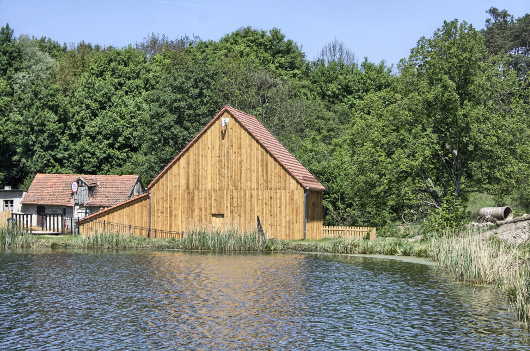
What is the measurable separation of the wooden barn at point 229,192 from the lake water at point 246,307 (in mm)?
9886

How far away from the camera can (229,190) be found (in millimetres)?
43125

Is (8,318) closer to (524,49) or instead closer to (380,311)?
(380,311)

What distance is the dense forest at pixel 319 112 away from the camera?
42.8m

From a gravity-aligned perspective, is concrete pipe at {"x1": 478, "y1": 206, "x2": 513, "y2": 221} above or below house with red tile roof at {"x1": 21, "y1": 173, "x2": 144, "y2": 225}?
below

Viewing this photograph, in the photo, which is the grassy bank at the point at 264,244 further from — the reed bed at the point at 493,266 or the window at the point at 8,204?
the window at the point at 8,204

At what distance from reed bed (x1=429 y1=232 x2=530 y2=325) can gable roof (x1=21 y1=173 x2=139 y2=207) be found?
106 ft

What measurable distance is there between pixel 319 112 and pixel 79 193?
34186mm

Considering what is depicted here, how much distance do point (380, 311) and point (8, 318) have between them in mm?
11304

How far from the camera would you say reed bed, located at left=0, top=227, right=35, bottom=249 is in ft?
129

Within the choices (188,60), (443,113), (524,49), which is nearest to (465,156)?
(443,113)

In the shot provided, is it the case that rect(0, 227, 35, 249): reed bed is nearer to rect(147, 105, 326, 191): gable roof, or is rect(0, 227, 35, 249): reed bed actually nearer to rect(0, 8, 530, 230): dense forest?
rect(147, 105, 326, 191): gable roof

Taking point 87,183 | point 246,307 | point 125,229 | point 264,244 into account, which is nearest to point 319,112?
point 87,183

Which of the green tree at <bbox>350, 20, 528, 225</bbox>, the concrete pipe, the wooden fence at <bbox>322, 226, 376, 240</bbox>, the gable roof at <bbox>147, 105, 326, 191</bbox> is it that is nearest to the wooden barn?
the gable roof at <bbox>147, 105, 326, 191</bbox>

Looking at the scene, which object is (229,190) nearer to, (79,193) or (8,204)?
(79,193)
